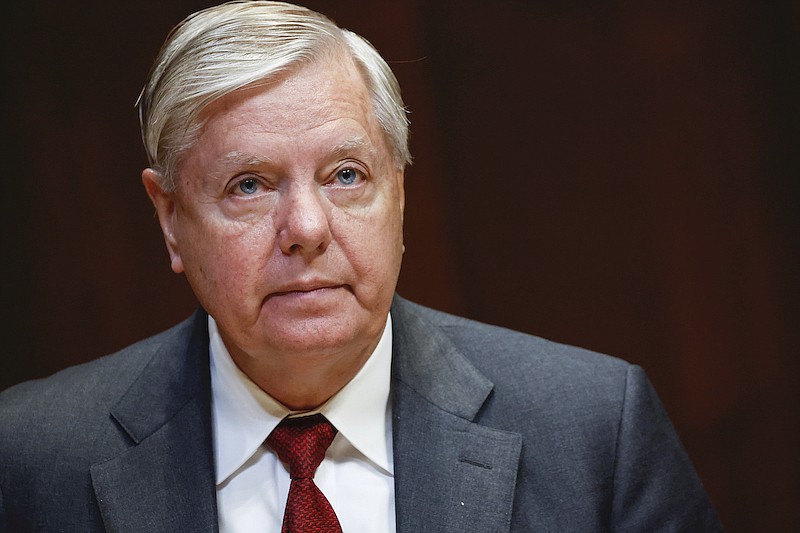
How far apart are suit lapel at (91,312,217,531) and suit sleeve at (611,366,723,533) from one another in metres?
0.81

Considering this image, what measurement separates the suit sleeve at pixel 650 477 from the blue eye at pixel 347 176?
70 cm

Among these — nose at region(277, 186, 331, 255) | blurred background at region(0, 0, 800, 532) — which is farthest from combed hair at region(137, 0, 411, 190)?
blurred background at region(0, 0, 800, 532)

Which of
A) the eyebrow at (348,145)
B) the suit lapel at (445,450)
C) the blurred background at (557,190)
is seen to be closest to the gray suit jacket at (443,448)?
the suit lapel at (445,450)

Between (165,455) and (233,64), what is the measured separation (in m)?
0.78

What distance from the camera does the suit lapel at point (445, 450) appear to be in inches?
84.2

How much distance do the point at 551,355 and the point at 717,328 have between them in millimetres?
707

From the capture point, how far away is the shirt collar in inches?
88.4

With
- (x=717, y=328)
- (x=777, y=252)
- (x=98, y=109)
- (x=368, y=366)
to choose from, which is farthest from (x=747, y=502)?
(x=98, y=109)

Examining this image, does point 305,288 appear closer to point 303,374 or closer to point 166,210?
point 303,374

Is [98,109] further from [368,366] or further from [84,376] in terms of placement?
[368,366]

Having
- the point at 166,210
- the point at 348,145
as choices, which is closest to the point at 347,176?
the point at 348,145

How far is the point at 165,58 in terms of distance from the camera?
2252mm

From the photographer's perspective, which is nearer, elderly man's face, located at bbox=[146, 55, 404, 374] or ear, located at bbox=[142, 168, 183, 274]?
elderly man's face, located at bbox=[146, 55, 404, 374]

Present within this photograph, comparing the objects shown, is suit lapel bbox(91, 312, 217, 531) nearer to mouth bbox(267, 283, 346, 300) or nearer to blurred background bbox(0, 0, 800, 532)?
mouth bbox(267, 283, 346, 300)
